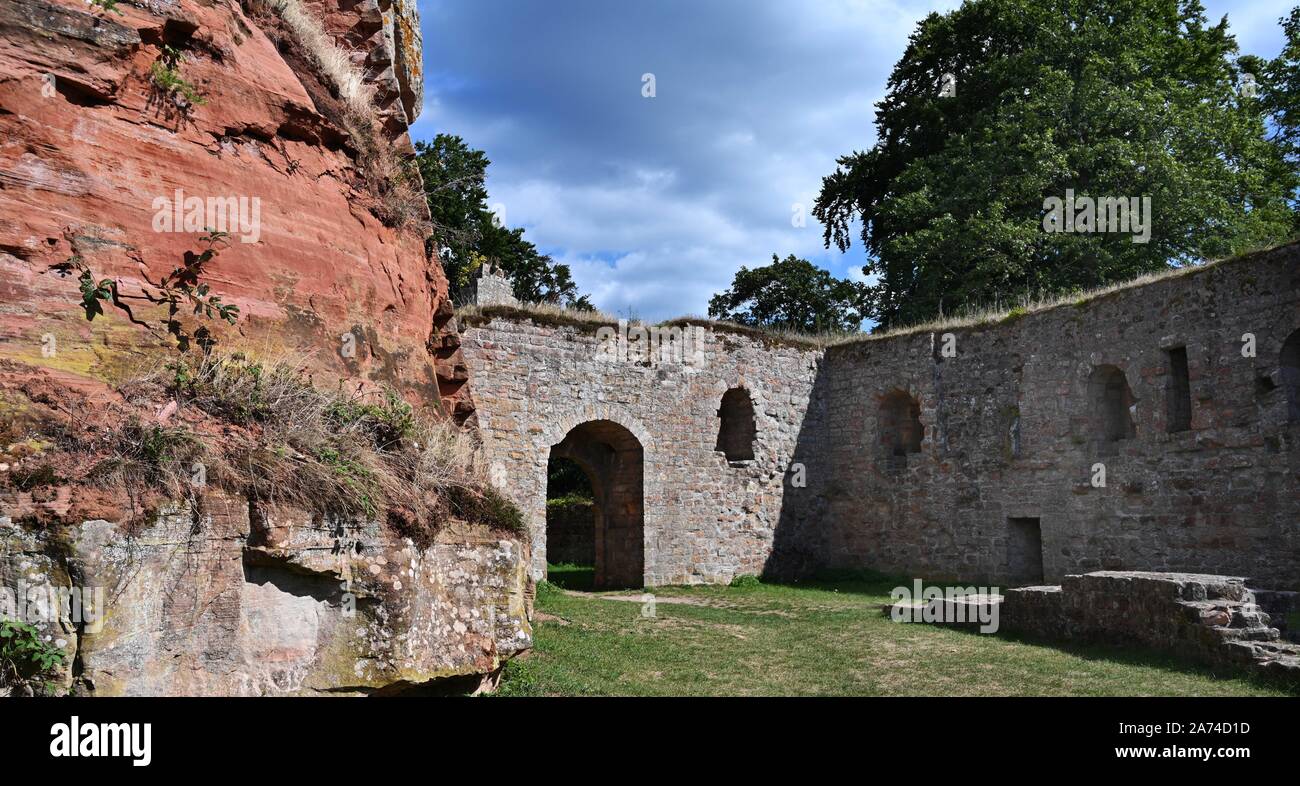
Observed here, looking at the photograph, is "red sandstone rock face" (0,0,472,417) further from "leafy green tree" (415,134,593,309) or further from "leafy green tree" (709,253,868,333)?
"leafy green tree" (709,253,868,333)

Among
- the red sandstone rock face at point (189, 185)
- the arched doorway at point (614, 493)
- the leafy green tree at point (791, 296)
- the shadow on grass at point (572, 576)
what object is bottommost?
the shadow on grass at point (572, 576)

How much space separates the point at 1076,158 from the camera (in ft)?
74.0

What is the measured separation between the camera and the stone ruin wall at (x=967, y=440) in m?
13.4

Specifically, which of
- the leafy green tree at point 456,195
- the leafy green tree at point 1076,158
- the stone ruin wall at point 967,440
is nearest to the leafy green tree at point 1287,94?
the leafy green tree at point 1076,158

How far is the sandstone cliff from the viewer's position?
3717 millimetres

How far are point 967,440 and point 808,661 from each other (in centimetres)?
891

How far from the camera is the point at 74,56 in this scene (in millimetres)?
4621

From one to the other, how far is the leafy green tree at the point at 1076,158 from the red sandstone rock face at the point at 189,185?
739 inches

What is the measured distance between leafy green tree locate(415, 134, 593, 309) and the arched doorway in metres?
10.1

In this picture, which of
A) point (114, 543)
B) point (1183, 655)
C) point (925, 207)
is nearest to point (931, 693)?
point (1183, 655)

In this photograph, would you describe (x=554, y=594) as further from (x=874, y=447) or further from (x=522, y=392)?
(x=874, y=447)

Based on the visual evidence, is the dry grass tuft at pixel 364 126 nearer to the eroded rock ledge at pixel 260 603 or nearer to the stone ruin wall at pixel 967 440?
the eroded rock ledge at pixel 260 603

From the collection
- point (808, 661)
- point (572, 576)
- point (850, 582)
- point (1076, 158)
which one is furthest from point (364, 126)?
point (1076, 158)

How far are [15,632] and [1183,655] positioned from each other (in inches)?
403
